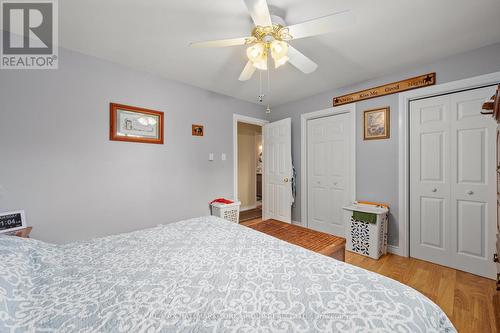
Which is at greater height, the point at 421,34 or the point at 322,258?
the point at 421,34

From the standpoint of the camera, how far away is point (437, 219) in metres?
2.32

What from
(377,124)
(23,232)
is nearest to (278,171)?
(377,124)

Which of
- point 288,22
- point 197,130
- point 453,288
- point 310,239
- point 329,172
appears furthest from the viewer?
point 329,172

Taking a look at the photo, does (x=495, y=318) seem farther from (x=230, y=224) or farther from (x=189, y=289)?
(x=189, y=289)

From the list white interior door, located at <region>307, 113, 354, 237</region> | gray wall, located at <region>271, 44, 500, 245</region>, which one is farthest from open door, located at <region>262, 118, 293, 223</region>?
gray wall, located at <region>271, 44, 500, 245</region>

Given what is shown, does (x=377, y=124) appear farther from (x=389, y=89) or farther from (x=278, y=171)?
(x=278, y=171)

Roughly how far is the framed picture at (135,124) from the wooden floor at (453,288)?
2.98 metres

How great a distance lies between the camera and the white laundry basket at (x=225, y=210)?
3.02 m

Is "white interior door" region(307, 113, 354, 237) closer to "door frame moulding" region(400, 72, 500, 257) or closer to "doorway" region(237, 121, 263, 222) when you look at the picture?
"door frame moulding" region(400, 72, 500, 257)

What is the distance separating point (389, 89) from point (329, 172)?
1.37 metres

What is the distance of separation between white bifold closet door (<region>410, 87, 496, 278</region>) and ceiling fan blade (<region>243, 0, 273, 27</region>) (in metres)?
2.25

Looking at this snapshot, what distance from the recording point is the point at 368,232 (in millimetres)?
2525

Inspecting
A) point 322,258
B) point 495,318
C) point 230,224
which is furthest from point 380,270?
point 230,224

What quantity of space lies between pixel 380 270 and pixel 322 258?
1639mm
